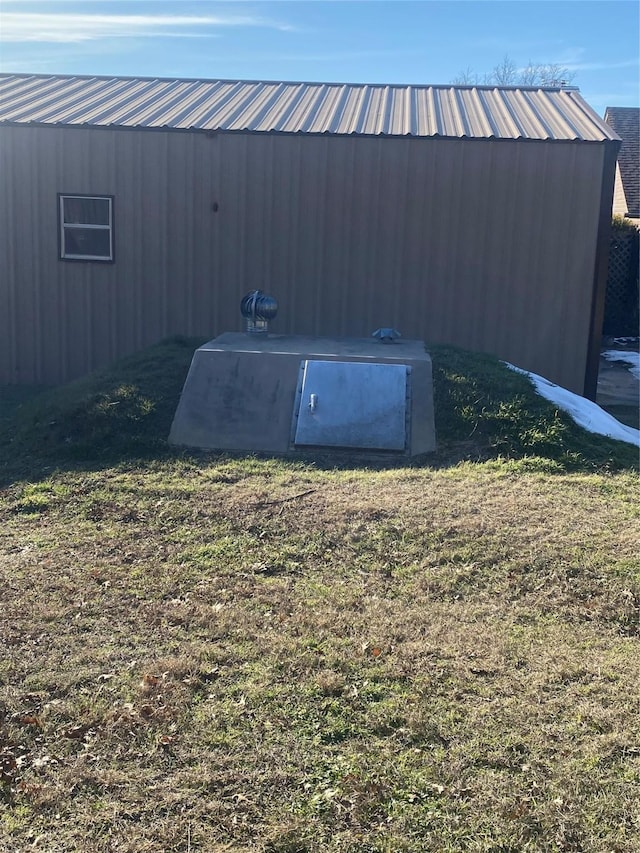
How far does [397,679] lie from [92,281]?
8.39 m

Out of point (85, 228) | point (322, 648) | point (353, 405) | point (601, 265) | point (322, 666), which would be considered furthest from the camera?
point (85, 228)

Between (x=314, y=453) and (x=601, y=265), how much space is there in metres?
5.18

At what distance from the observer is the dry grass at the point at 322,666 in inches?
109

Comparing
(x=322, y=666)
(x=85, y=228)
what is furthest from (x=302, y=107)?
(x=322, y=666)

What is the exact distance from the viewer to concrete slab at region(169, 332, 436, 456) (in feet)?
23.0

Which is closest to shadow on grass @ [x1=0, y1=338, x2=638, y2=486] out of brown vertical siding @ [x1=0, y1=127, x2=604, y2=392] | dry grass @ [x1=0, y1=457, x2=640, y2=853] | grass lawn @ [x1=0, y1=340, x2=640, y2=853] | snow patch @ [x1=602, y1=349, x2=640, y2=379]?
grass lawn @ [x1=0, y1=340, x2=640, y2=853]

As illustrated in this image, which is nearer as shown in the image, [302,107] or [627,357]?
[302,107]

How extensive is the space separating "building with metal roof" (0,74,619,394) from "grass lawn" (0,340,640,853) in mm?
3644

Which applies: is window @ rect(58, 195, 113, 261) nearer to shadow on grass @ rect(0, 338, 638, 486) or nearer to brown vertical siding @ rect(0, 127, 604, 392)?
brown vertical siding @ rect(0, 127, 604, 392)

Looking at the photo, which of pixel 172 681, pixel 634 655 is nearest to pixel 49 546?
pixel 172 681

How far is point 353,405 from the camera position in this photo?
7238 mm

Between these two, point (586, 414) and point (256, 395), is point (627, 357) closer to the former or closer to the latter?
Answer: point (586, 414)

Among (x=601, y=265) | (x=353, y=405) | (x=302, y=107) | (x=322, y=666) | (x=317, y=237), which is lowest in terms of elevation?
(x=322, y=666)

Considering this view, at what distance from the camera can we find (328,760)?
9.95 feet
